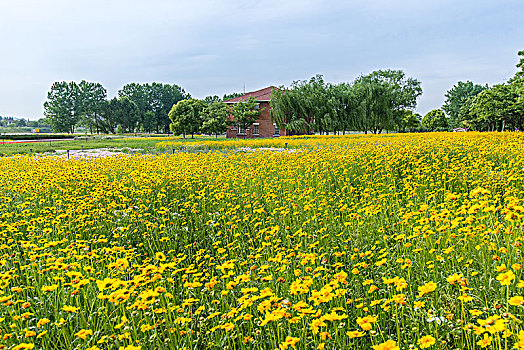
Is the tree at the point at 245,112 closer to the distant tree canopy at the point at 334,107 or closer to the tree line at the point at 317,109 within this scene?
the tree line at the point at 317,109

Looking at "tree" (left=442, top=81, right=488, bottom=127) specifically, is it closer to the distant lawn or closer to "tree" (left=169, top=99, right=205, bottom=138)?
"tree" (left=169, top=99, right=205, bottom=138)

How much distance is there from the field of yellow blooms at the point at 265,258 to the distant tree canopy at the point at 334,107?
19.8 metres

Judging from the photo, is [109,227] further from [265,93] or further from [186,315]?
[265,93]

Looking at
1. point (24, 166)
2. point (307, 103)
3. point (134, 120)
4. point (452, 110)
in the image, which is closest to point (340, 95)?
point (307, 103)

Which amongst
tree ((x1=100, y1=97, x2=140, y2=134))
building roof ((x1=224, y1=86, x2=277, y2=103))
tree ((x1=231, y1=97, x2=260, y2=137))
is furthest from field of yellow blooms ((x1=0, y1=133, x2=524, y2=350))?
tree ((x1=100, y1=97, x2=140, y2=134))

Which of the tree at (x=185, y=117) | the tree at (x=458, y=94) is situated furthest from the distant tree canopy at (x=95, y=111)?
the tree at (x=458, y=94)

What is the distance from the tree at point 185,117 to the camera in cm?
3756

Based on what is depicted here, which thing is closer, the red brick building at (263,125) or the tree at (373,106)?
the tree at (373,106)

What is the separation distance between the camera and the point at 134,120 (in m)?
70.2

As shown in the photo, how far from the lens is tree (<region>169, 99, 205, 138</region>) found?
37562 mm

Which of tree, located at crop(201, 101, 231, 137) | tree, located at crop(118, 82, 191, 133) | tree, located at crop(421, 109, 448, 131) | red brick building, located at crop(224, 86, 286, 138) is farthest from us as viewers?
tree, located at crop(118, 82, 191, 133)

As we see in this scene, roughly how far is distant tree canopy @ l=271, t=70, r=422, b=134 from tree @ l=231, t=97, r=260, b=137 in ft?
25.7

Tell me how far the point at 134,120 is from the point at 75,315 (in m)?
73.5

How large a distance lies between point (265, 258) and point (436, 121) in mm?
73178
